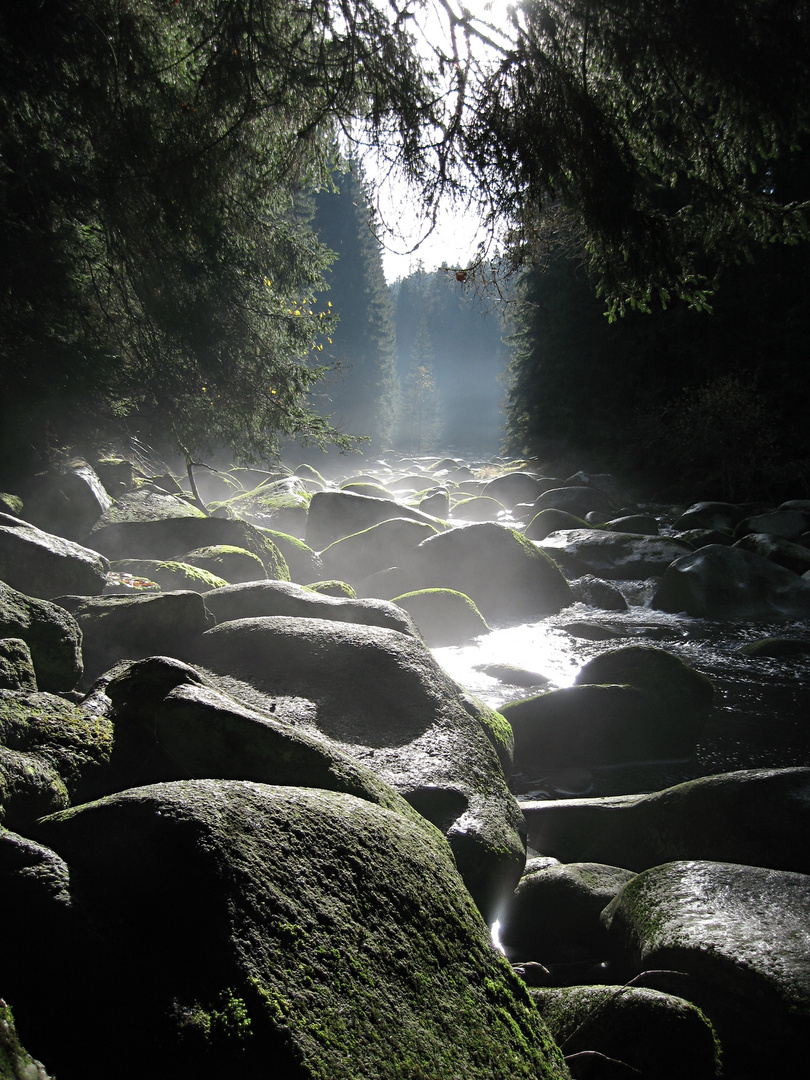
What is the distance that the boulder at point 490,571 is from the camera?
9.38 metres

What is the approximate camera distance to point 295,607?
498cm

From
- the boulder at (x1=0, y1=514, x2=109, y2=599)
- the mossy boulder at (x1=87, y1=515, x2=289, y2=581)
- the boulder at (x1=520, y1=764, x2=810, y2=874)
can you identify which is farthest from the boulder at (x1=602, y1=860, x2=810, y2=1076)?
the mossy boulder at (x1=87, y1=515, x2=289, y2=581)

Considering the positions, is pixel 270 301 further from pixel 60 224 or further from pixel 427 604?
pixel 427 604

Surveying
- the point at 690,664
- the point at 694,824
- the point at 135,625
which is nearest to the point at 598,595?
the point at 690,664

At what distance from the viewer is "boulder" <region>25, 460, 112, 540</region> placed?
25.2 feet

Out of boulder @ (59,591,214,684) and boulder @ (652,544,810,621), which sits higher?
boulder @ (59,591,214,684)

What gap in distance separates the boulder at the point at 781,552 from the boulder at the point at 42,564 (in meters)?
8.64

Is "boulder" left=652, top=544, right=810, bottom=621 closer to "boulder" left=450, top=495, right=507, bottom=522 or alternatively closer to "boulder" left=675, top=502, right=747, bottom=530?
"boulder" left=675, top=502, right=747, bottom=530

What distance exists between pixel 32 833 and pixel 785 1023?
2477 millimetres

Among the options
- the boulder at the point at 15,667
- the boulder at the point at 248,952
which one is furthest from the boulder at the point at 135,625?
the boulder at the point at 248,952

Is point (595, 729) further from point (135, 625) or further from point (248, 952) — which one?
point (248, 952)

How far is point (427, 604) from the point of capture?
318 inches

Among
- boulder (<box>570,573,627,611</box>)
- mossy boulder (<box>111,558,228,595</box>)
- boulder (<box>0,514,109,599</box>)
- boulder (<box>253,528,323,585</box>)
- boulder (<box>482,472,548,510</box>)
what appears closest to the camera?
boulder (<box>0,514,109,599</box>)

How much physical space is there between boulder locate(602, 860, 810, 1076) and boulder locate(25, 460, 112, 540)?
7.07m
